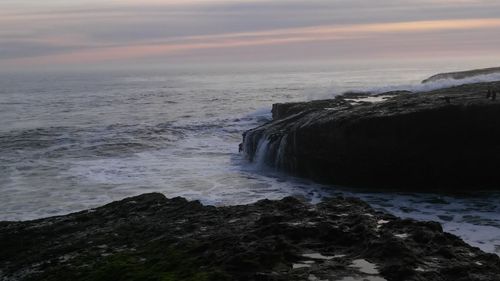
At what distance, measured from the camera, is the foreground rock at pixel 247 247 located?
551cm

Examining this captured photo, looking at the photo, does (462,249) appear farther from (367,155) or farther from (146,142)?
(146,142)

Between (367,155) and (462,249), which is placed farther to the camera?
(367,155)

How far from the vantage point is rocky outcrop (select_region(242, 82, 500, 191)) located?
496 inches

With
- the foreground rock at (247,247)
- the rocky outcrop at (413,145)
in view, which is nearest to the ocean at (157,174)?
the rocky outcrop at (413,145)

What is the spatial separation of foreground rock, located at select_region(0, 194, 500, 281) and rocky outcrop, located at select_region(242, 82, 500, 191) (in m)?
5.12

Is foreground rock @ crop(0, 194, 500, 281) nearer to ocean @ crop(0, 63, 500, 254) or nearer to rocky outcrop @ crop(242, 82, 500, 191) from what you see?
ocean @ crop(0, 63, 500, 254)

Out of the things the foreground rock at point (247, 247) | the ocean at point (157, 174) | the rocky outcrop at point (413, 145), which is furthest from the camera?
the rocky outcrop at point (413, 145)

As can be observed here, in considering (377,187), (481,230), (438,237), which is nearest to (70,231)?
(438,237)

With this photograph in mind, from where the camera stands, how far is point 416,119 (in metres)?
13.0

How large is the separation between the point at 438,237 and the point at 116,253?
396cm

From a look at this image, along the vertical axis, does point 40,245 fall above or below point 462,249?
below

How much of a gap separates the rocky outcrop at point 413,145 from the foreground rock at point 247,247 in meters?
5.12

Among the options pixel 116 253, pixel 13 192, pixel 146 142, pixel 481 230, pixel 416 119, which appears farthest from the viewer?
pixel 146 142

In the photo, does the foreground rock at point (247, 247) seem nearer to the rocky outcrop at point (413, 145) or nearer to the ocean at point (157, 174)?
the ocean at point (157, 174)
